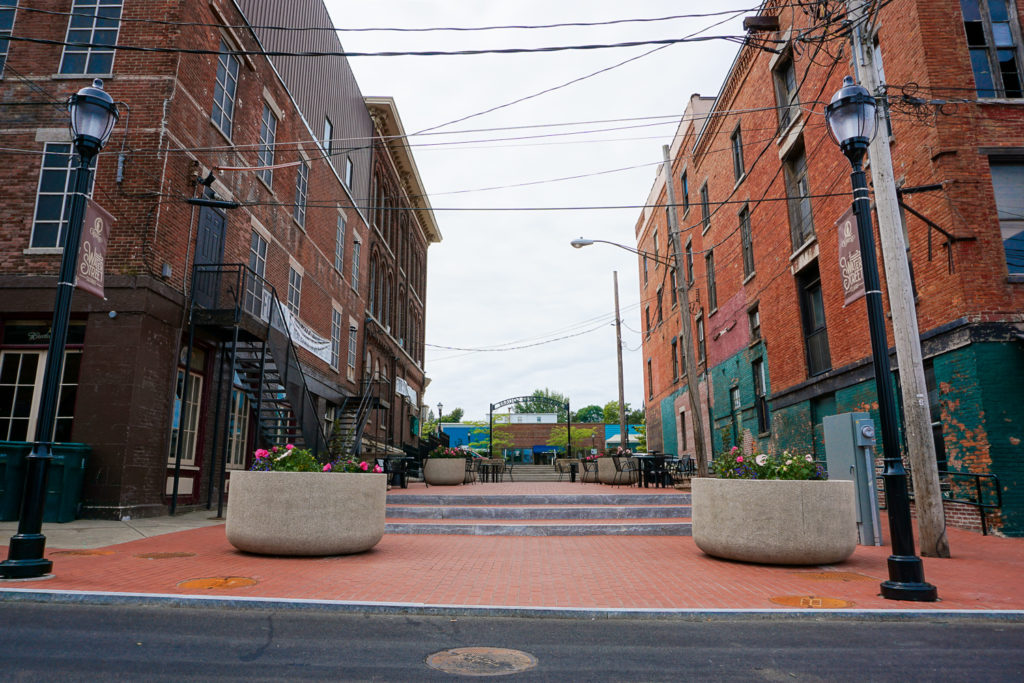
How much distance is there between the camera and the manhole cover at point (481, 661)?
3.74 metres

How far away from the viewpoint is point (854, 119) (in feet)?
21.6

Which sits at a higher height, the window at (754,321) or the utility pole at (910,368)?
the window at (754,321)

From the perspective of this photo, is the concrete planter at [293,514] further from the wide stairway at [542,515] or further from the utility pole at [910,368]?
the utility pole at [910,368]

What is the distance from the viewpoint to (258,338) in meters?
14.0

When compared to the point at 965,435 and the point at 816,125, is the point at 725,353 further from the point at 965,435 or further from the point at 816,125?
the point at 965,435

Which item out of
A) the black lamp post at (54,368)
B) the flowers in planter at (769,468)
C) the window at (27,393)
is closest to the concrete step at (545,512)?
the flowers in planter at (769,468)

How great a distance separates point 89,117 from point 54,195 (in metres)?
6.44

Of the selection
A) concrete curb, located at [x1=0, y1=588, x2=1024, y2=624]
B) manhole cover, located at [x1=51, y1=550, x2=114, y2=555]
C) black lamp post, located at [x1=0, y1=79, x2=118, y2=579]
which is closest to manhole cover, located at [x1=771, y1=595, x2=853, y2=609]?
concrete curb, located at [x1=0, y1=588, x2=1024, y2=624]

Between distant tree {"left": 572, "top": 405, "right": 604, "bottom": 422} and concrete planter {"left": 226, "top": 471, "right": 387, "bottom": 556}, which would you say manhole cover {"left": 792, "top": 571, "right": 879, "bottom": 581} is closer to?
concrete planter {"left": 226, "top": 471, "right": 387, "bottom": 556}

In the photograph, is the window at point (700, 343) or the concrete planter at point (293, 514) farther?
the window at point (700, 343)

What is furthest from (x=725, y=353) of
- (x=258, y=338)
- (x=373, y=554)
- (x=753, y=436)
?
(x=373, y=554)

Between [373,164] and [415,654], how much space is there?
27.1 m

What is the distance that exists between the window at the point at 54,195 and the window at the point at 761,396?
738 inches

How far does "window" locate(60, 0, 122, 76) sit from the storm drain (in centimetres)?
1446
